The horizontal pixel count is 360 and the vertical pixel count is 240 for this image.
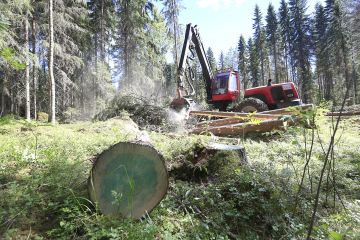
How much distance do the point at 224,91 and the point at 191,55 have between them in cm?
223

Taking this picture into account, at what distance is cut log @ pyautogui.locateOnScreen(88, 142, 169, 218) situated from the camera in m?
3.04

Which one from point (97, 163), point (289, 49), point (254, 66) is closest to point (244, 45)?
point (254, 66)

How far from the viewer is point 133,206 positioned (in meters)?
3.05

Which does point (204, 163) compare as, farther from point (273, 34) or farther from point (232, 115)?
point (273, 34)

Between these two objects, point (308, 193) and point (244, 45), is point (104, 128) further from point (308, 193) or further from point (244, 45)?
point (244, 45)

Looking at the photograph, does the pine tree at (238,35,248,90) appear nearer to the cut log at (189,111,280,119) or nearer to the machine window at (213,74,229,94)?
the machine window at (213,74,229,94)

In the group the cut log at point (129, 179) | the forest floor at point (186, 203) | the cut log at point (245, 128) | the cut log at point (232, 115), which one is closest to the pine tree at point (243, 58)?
the cut log at point (232, 115)

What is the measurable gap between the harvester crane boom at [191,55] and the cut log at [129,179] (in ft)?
25.2

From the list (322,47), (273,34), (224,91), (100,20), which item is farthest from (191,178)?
(273,34)

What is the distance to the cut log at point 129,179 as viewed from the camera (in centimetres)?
304

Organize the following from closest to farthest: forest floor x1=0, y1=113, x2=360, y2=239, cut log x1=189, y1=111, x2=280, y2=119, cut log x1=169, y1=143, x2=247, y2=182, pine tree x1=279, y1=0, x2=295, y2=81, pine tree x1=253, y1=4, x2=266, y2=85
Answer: forest floor x1=0, y1=113, x2=360, y2=239, cut log x1=169, y1=143, x2=247, y2=182, cut log x1=189, y1=111, x2=280, y2=119, pine tree x1=279, y1=0, x2=295, y2=81, pine tree x1=253, y1=4, x2=266, y2=85

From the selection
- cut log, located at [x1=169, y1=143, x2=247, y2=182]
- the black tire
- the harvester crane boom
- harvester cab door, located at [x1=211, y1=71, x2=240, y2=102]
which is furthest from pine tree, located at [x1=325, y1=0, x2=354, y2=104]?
cut log, located at [x1=169, y1=143, x2=247, y2=182]

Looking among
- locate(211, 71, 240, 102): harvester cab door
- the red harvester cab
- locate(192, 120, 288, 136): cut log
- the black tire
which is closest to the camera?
locate(192, 120, 288, 136): cut log

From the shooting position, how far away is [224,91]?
13.6 metres
